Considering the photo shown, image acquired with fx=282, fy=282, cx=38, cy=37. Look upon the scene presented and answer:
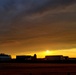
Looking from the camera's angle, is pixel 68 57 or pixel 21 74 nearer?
pixel 21 74

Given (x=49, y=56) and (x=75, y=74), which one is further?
(x=49, y=56)

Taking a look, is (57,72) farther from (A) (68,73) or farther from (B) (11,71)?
(B) (11,71)

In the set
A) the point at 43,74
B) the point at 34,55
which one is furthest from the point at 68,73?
the point at 34,55

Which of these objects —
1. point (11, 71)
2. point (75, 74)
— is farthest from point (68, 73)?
point (11, 71)

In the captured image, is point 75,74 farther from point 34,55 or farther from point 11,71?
point 34,55

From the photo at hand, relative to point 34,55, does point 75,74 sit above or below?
below

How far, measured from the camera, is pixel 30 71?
26.7 metres

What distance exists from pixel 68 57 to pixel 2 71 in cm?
2368

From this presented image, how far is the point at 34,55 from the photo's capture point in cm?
4675

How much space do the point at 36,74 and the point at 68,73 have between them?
3025 millimetres

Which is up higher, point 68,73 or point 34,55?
point 34,55

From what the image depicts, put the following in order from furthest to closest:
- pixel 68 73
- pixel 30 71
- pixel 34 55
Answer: pixel 34 55 → pixel 30 71 → pixel 68 73

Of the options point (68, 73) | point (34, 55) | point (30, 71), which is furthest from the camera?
point (34, 55)

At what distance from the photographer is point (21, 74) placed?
25.8m
